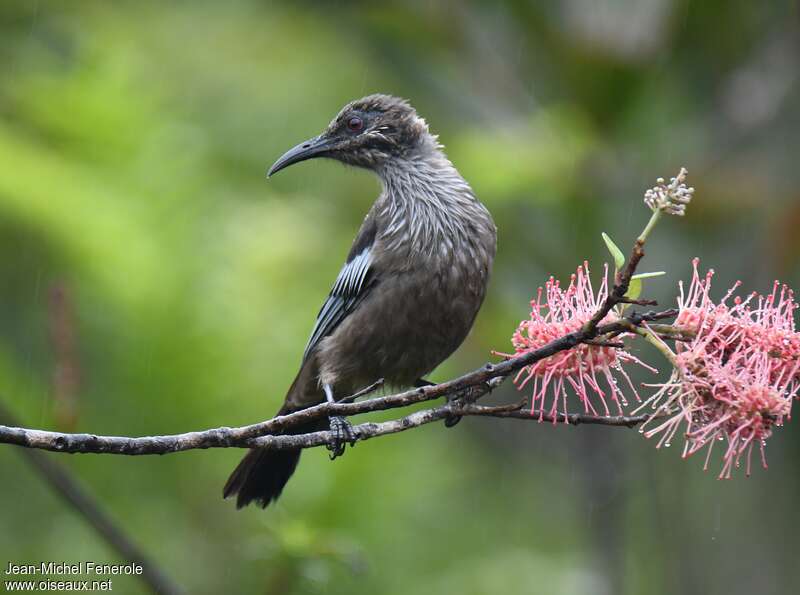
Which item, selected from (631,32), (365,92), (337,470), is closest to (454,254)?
(337,470)

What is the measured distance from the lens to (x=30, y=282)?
6.05 metres

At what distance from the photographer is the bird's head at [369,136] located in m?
5.30

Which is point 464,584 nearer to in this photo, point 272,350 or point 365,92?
point 272,350

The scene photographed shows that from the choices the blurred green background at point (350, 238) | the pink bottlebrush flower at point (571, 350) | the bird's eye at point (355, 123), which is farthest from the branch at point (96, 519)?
the bird's eye at point (355, 123)

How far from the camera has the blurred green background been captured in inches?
201

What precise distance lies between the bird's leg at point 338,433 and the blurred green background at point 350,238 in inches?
13.6

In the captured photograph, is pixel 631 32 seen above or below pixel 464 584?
above

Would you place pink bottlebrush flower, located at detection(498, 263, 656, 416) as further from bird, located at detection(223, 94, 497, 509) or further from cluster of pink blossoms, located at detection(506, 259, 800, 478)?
bird, located at detection(223, 94, 497, 509)

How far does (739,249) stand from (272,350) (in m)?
3.28

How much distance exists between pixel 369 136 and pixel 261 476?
69.1 inches

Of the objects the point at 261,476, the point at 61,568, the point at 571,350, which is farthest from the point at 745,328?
the point at 61,568

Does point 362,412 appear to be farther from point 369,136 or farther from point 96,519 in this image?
point 369,136

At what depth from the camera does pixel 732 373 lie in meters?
2.88

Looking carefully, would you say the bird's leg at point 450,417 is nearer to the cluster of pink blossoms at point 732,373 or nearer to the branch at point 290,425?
the branch at point 290,425
